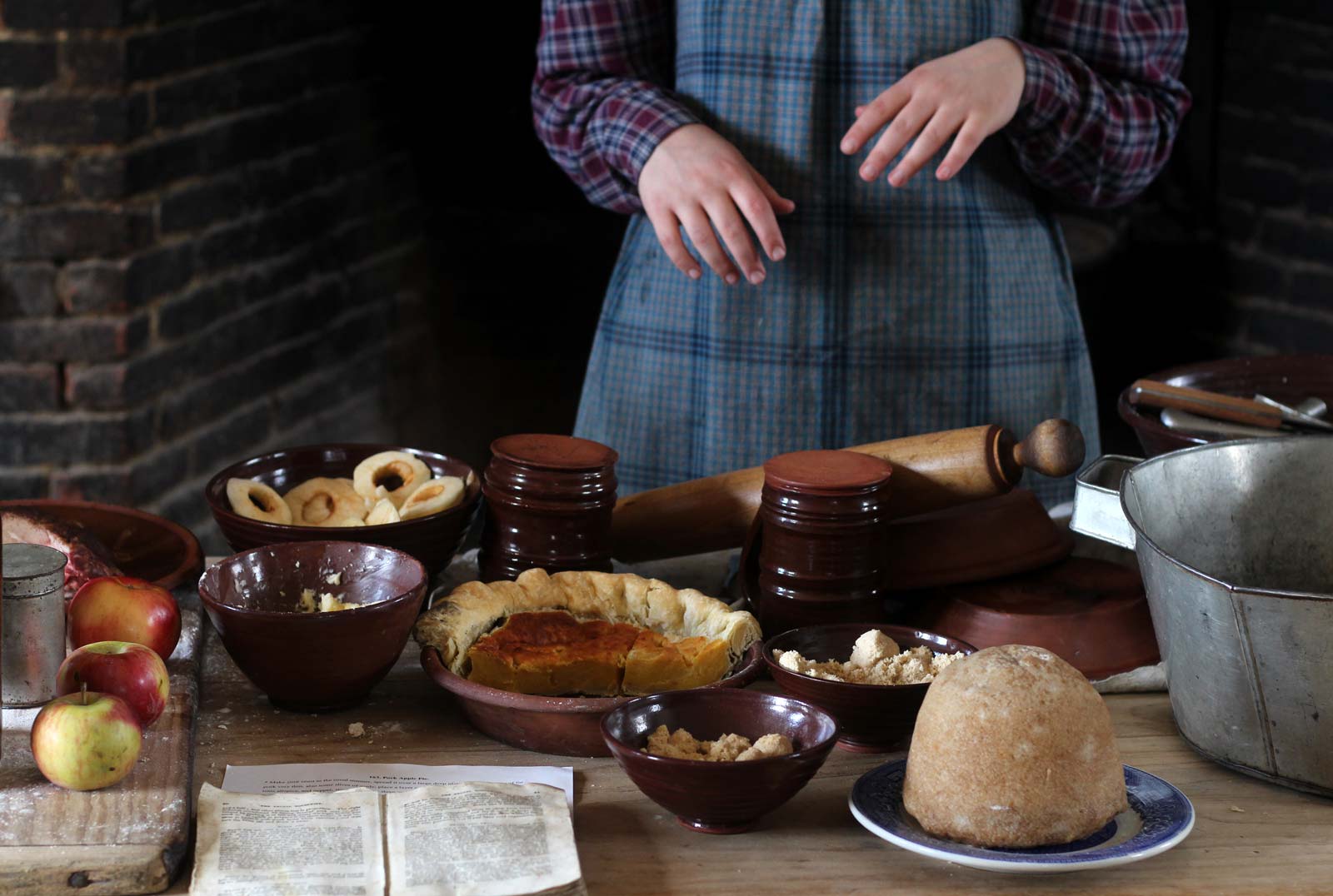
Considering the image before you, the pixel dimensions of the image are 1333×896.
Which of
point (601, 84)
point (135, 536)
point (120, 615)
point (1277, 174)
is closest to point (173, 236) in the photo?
point (601, 84)

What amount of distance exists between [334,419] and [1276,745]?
2.36 m

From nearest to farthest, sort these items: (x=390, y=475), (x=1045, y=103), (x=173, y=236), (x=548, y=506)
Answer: (x=548, y=506)
(x=390, y=475)
(x=1045, y=103)
(x=173, y=236)

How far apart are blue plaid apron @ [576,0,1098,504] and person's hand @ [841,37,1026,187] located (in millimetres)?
147

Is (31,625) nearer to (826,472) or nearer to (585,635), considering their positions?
(585,635)

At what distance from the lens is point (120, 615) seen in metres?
1.05

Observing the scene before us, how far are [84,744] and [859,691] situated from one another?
50 centimetres

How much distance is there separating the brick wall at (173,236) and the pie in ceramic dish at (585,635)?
4.47 ft

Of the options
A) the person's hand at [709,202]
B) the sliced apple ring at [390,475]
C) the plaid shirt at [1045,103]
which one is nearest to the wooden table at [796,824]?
the sliced apple ring at [390,475]

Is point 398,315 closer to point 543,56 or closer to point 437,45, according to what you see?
point 437,45

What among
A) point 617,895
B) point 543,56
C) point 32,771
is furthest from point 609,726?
point 543,56

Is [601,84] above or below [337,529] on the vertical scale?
above

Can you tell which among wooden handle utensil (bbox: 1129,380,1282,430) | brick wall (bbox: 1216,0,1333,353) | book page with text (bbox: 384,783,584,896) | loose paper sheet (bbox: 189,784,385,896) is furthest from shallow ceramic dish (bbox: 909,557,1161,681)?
brick wall (bbox: 1216,0,1333,353)

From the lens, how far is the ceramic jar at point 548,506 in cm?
118

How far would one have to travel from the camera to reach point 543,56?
5.50 ft
